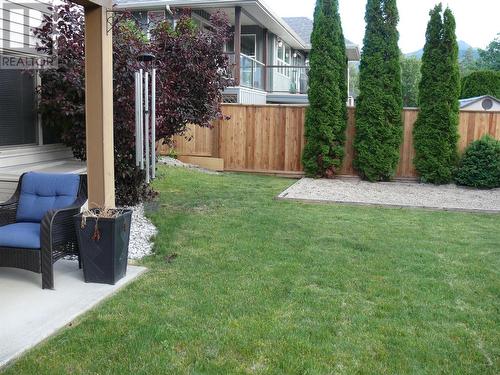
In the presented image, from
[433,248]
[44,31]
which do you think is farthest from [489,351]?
[44,31]

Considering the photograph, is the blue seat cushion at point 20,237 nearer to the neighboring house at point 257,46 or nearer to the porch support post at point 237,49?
the neighboring house at point 257,46

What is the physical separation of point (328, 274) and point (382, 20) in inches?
359

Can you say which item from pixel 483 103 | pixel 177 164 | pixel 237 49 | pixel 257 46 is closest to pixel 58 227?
pixel 177 164

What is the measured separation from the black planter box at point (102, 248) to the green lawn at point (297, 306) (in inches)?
10.7

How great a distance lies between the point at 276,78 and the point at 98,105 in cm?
1631

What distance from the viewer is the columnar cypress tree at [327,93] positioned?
12.8 m

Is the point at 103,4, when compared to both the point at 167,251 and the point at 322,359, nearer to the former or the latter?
the point at 167,251

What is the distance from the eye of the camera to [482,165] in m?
11.9

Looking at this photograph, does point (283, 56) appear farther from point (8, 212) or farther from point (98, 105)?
point (8, 212)

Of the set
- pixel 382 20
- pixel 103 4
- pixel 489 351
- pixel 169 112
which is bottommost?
pixel 489 351

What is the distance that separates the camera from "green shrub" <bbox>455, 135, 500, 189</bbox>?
11.8 metres

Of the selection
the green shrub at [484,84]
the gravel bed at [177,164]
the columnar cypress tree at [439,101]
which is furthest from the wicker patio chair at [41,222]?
the green shrub at [484,84]

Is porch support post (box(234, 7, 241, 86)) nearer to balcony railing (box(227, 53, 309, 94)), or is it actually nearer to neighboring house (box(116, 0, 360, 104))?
neighboring house (box(116, 0, 360, 104))

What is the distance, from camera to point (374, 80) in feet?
41.6
